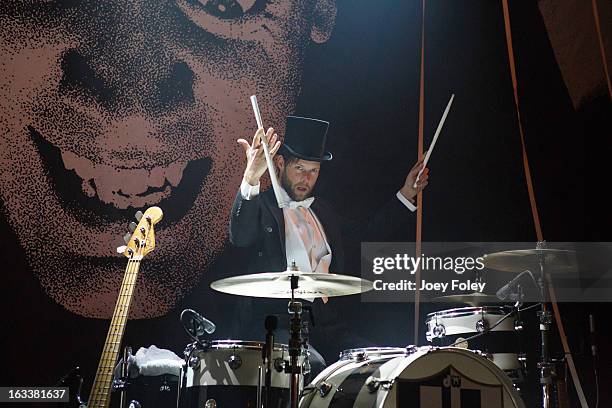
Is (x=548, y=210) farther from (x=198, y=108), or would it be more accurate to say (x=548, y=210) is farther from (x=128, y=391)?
(x=128, y=391)

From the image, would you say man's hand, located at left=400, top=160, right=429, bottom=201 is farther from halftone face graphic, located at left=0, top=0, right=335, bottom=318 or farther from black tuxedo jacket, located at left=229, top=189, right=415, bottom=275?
halftone face graphic, located at left=0, top=0, right=335, bottom=318

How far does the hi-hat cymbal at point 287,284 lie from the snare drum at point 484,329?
22.2 inches

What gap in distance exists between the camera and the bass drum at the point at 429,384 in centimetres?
340

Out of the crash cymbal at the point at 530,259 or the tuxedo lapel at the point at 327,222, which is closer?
the crash cymbal at the point at 530,259

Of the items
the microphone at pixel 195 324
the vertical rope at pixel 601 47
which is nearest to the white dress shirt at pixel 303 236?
the microphone at pixel 195 324

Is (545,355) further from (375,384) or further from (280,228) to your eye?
(280,228)

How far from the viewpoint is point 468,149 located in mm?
5234

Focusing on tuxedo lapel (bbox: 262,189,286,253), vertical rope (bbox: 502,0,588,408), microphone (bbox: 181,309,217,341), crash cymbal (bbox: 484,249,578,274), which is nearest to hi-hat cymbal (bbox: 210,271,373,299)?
microphone (bbox: 181,309,217,341)

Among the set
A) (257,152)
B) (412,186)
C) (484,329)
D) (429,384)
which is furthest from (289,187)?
(429,384)

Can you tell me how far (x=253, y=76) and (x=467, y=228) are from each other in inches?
67.5

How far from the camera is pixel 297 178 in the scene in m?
5.11

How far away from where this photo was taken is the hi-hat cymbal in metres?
3.78

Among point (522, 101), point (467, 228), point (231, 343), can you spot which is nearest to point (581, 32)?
point (522, 101)

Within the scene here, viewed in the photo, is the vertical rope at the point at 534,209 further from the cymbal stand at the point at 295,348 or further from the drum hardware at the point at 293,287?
the cymbal stand at the point at 295,348
